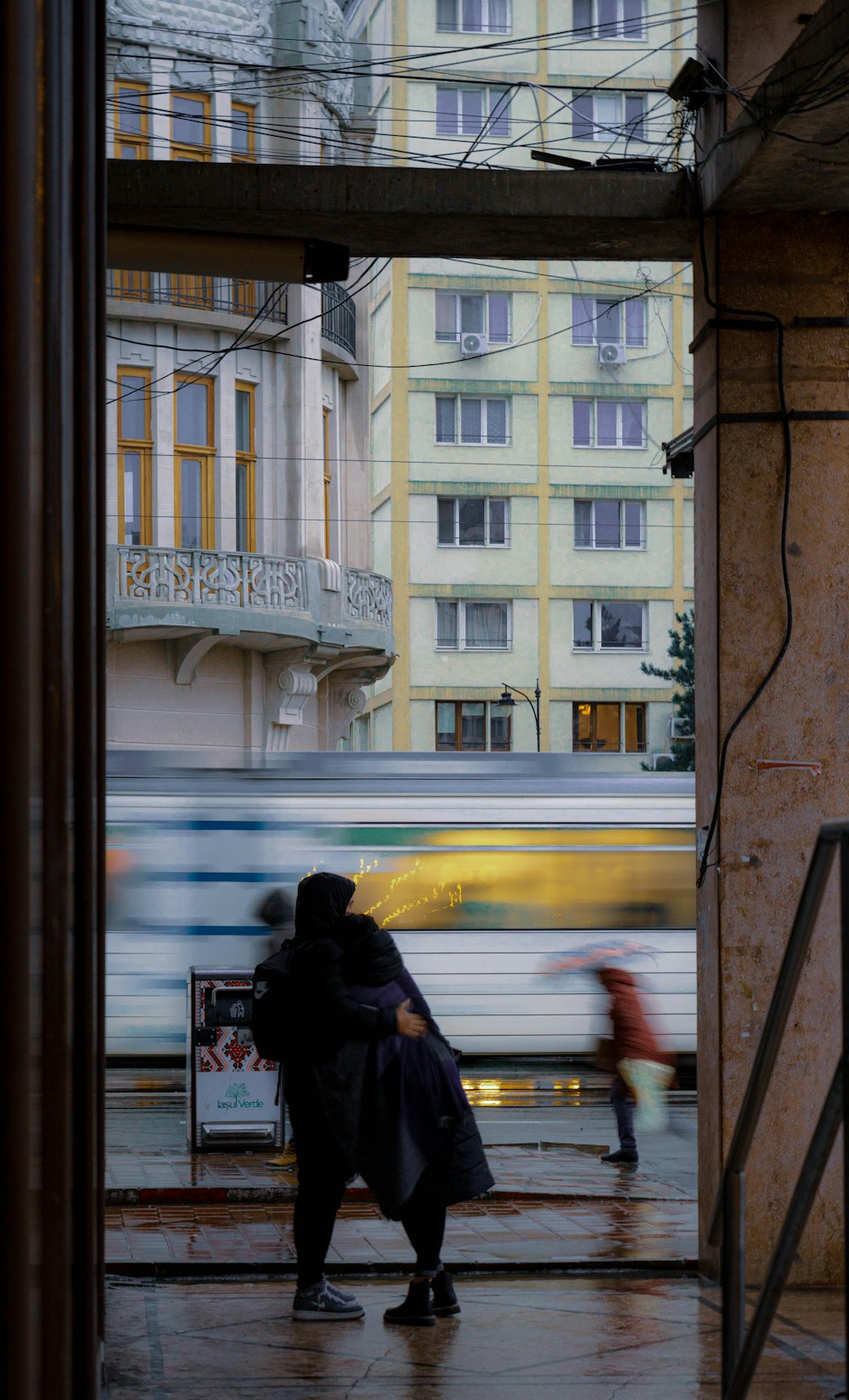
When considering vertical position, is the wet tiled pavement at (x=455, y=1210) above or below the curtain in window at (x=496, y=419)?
below

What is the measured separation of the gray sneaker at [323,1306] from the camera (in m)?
7.08

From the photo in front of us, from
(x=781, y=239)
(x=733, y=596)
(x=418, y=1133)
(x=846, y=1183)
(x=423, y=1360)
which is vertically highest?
(x=781, y=239)

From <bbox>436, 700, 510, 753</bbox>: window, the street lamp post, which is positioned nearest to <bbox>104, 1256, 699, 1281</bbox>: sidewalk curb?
the street lamp post

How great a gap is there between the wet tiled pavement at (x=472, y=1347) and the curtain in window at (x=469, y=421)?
3828cm

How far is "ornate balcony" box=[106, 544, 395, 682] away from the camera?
84.8 ft

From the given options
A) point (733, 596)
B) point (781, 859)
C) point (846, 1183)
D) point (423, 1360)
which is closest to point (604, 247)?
point (733, 596)

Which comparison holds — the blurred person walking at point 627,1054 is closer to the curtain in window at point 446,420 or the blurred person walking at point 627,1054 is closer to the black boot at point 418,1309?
the black boot at point 418,1309

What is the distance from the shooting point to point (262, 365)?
91.0 feet

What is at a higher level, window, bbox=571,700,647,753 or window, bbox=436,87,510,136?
window, bbox=436,87,510,136

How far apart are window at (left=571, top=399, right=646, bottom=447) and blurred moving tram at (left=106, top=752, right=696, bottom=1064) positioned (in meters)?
27.2

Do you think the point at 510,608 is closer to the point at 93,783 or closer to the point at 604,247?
the point at 604,247

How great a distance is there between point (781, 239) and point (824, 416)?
80 centimetres

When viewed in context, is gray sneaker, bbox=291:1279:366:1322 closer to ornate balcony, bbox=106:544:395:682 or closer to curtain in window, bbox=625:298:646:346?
ornate balcony, bbox=106:544:395:682

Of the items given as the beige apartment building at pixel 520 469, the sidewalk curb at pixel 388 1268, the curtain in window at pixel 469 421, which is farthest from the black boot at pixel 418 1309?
the curtain in window at pixel 469 421
